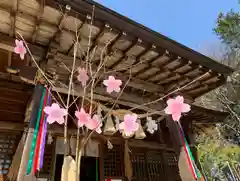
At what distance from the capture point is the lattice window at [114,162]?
16.0 ft

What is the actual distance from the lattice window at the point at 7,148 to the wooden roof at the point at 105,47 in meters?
A: 1.55

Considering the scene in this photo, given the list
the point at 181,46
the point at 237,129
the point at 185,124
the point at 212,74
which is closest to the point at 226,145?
the point at 237,129

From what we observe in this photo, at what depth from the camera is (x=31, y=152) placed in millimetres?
2355

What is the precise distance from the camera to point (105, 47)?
293 cm

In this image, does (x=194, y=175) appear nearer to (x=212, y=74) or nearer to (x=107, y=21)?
(x=212, y=74)

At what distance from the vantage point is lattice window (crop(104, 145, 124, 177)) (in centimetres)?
486

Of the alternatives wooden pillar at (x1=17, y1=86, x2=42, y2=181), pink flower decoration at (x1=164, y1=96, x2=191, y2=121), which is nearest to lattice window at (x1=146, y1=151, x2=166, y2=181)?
pink flower decoration at (x1=164, y1=96, x2=191, y2=121)

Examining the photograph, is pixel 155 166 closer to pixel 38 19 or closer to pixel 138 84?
pixel 138 84

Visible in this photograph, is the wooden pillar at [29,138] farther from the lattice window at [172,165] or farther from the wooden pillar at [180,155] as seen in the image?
the lattice window at [172,165]

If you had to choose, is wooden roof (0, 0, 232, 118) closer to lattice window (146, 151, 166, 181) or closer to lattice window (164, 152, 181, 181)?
lattice window (146, 151, 166, 181)

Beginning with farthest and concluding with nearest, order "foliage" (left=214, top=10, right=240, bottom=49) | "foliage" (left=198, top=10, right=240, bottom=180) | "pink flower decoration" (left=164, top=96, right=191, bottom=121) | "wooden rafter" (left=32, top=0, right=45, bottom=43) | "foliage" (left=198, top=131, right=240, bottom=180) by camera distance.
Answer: "foliage" (left=214, top=10, right=240, bottom=49)
"foliage" (left=198, top=10, right=240, bottom=180)
"foliage" (left=198, top=131, right=240, bottom=180)
"pink flower decoration" (left=164, top=96, right=191, bottom=121)
"wooden rafter" (left=32, top=0, right=45, bottom=43)

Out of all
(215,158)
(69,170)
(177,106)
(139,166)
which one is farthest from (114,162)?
(215,158)

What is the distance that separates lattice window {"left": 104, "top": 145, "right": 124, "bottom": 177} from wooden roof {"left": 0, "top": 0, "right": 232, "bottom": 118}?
165 cm

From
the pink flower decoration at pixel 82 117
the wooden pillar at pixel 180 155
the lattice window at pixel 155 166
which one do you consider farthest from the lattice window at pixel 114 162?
the pink flower decoration at pixel 82 117
